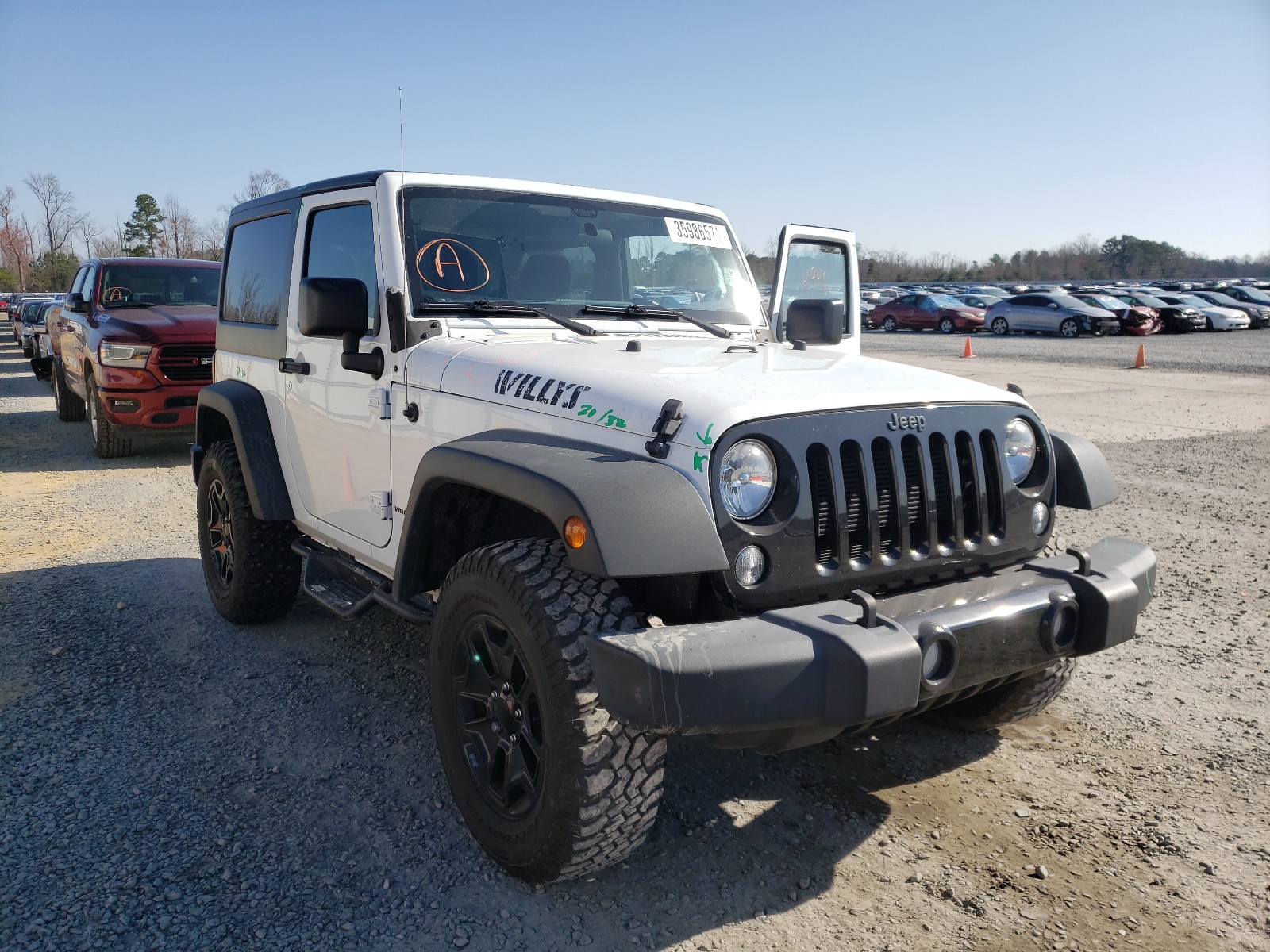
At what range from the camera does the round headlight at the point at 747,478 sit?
251 centimetres

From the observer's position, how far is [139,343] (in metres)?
9.20

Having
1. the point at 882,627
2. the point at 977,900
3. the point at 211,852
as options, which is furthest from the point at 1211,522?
the point at 211,852

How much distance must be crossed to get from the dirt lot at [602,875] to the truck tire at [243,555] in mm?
155

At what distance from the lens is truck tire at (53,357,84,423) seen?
12.4 metres

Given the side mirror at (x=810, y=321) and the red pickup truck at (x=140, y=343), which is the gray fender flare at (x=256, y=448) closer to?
the side mirror at (x=810, y=321)

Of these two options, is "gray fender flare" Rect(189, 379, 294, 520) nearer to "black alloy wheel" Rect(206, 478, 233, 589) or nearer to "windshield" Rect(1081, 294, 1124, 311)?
"black alloy wheel" Rect(206, 478, 233, 589)

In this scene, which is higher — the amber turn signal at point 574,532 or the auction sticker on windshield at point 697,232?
the auction sticker on windshield at point 697,232

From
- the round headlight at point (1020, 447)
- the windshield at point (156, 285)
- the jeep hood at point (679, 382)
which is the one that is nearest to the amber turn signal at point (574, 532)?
the jeep hood at point (679, 382)

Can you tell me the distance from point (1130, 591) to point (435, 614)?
2.04m

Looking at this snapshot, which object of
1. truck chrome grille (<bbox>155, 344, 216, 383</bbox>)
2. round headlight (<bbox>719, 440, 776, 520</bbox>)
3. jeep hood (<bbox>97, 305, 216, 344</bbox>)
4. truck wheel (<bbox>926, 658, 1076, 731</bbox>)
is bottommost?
truck wheel (<bbox>926, 658, 1076, 731</bbox>)


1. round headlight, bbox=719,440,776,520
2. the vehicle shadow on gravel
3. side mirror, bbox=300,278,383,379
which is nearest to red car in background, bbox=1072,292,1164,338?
the vehicle shadow on gravel

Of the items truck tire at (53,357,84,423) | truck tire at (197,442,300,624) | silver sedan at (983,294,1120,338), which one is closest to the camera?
truck tire at (197,442,300,624)

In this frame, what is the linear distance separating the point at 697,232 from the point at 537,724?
2419 millimetres

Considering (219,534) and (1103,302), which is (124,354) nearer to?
(219,534)
